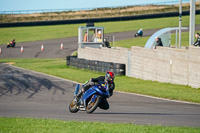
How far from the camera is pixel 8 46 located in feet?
164

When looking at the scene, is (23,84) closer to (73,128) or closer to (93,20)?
(73,128)

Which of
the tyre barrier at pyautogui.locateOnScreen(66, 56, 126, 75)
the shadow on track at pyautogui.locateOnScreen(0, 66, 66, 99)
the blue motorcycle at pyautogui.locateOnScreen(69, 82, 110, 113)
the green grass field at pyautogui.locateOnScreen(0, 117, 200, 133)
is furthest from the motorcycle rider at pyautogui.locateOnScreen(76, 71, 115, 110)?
the tyre barrier at pyautogui.locateOnScreen(66, 56, 126, 75)

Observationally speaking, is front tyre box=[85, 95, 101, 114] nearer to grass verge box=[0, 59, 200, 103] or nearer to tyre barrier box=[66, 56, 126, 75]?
grass verge box=[0, 59, 200, 103]

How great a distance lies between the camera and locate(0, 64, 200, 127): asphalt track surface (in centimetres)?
1178

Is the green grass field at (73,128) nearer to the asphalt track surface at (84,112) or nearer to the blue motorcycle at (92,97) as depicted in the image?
the asphalt track surface at (84,112)

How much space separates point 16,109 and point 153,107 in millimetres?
4593

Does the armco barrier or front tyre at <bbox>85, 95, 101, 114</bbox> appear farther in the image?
the armco barrier

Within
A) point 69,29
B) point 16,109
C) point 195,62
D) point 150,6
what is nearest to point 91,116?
point 16,109

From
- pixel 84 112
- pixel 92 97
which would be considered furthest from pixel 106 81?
pixel 84 112

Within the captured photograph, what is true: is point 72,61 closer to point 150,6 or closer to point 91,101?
point 91,101

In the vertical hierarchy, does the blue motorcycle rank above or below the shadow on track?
above

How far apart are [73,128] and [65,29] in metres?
57.8

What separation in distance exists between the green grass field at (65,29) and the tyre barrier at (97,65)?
25669mm

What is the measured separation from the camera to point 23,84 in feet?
74.0
